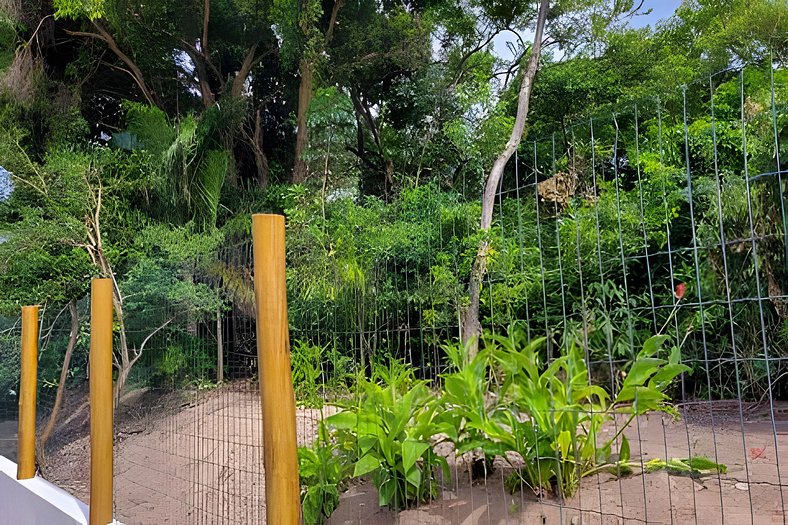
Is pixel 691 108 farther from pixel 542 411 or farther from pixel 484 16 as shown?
pixel 542 411

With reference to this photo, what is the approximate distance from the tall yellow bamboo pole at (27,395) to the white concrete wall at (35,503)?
102 millimetres

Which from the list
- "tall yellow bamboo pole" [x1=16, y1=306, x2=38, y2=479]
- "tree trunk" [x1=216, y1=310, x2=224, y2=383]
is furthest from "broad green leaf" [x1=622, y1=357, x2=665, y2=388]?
"tall yellow bamboo pole" [x1=16, y1=306, x2=38, y2=479]

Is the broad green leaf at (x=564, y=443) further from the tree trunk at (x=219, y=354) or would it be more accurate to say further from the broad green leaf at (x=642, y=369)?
the tree trunk at (x=219, y=354)

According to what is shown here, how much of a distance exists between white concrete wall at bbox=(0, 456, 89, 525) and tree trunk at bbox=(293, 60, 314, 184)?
5.68 meters

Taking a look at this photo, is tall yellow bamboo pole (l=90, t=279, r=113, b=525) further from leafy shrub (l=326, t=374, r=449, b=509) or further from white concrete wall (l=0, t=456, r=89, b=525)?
leafy shrub (l=326, t=374, r=449, b=509)

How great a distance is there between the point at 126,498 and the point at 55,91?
828 centimetres

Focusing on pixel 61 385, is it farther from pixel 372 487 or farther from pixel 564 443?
pixel 564 443

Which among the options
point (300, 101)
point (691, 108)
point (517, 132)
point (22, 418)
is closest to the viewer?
point (22, 418)

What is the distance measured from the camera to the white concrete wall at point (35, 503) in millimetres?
3004

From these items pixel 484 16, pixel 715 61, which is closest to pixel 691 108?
pixel 715 61

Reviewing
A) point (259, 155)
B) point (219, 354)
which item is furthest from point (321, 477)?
point (259, 155)

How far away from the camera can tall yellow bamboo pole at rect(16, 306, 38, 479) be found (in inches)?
→ 149

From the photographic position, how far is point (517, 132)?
7328 millimetres

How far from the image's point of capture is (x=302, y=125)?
930cm
